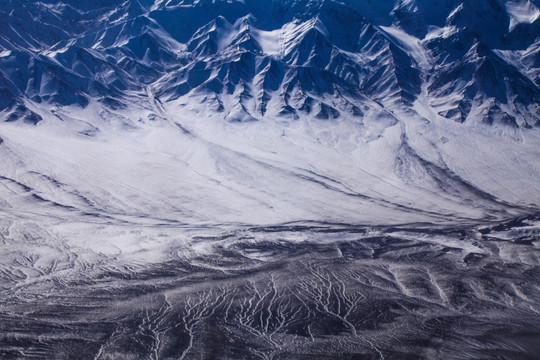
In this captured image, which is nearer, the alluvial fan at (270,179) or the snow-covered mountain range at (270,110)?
the alluvial fan at (270,179)

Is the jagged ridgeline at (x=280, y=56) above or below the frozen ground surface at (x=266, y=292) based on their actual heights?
above

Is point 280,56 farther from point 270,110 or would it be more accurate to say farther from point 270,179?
→ point 270,179

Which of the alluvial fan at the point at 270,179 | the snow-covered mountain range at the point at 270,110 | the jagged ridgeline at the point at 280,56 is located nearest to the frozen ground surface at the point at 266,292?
the alluvial fan at the point at 270,179

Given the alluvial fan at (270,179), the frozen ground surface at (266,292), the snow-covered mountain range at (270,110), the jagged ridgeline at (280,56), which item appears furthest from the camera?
the jagged ridgeline at (280,56)

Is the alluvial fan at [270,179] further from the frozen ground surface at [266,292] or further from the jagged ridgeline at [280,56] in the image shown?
the jagged ridgeline at [280,56]

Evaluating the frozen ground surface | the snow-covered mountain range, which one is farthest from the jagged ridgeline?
the frozen ground surface

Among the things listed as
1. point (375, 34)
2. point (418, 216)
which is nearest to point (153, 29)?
point (375, 34)
